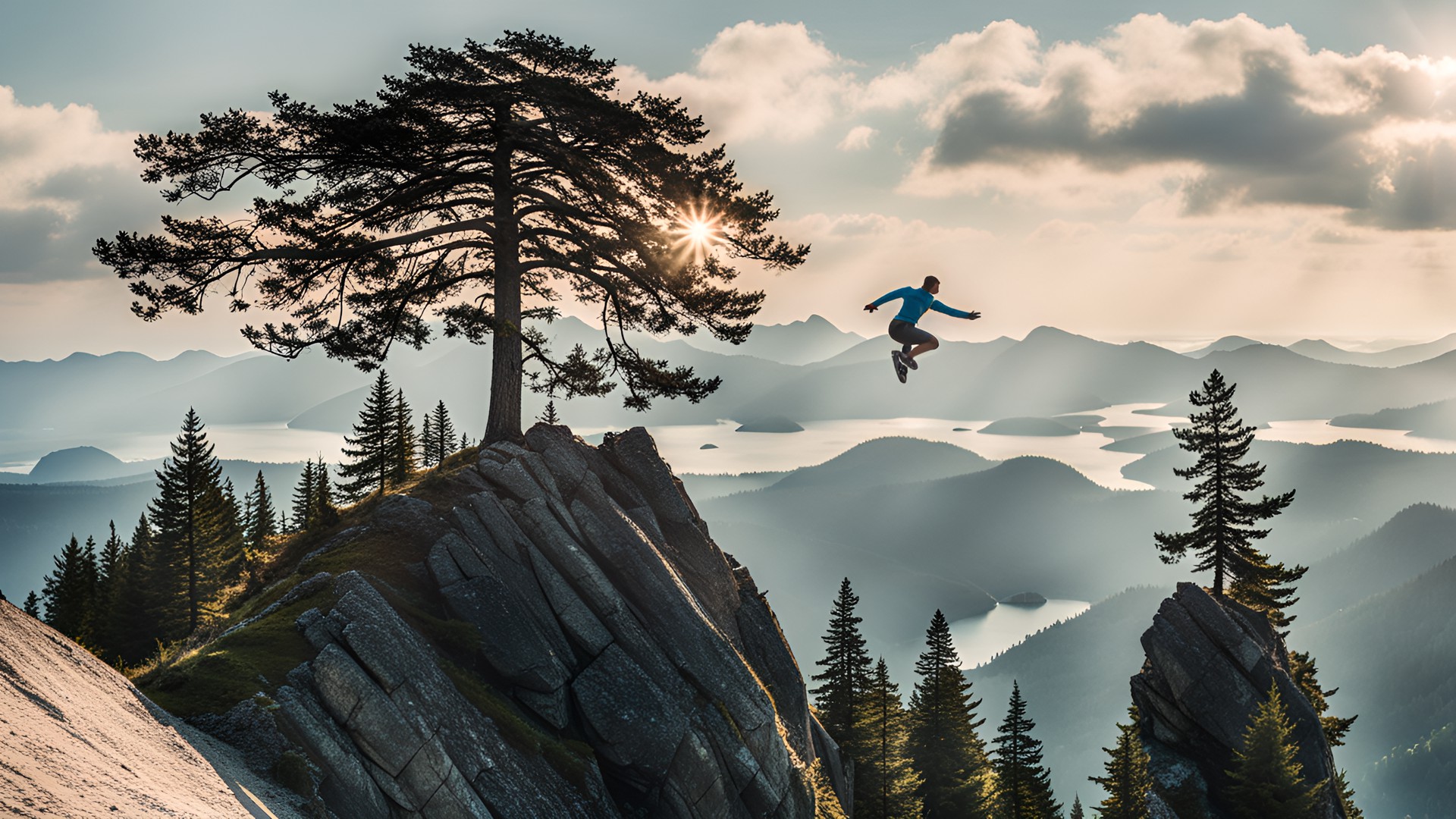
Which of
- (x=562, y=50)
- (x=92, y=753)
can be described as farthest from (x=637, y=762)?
(x=562, y=50)

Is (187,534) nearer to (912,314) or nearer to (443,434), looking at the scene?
(443,434)

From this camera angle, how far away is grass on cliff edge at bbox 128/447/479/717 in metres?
12.7

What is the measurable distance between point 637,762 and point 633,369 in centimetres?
1250

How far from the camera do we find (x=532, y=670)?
16.6 meters

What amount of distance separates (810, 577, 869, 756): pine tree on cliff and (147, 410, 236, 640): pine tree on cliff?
3299 cm

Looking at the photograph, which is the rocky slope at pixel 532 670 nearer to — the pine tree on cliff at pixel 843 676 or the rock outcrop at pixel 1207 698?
the pine tree on cliff at pixel 843 676

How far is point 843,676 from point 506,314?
29465mm

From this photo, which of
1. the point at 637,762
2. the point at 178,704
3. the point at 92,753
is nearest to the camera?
the point at 92,753

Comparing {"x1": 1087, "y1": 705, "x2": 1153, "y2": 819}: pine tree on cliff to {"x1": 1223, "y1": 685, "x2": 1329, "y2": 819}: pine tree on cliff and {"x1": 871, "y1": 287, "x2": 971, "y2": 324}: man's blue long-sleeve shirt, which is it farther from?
{"x1": 871, "y1": 287, "x2": 971, "y2": 324}: man's blue long-sleeve shirt

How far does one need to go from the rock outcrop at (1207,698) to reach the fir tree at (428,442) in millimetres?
51152

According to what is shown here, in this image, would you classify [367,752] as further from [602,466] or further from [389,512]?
[602,466]

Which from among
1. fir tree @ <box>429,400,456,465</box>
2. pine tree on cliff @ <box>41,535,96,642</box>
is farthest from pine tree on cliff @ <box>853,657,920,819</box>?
pine tree on cliff @ <box>41,535,96,642</box>

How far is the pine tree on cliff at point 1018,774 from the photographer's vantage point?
44.0 metres

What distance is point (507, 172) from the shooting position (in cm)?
2358
